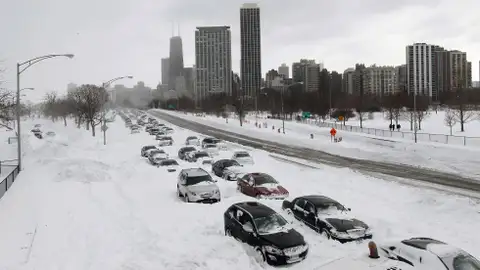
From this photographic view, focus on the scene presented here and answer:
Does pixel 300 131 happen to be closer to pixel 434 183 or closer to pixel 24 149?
pixel 24 149

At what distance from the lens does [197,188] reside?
65.0 feet

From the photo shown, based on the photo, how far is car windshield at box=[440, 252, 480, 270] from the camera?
8.70m

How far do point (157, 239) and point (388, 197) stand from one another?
12515mm

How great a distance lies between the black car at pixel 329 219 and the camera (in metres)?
13.7

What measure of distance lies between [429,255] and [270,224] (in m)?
4.94

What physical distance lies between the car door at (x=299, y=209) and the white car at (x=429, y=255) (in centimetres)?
582

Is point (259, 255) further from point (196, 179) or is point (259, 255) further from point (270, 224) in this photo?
point (196, 179)

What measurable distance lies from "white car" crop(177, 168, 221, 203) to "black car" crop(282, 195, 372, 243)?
4.03 metres

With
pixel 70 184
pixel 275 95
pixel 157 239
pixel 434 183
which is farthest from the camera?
pixel 275 95

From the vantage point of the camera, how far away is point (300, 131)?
70.9 meters

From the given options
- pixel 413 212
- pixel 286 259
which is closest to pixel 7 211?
pixel 286 259

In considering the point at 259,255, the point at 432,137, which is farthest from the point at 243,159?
the point at 432,137

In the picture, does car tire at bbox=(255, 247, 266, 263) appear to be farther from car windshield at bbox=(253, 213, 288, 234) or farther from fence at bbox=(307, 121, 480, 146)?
fence at bbox=(307, 121, 480, 146)

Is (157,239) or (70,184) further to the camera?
(70,184)
